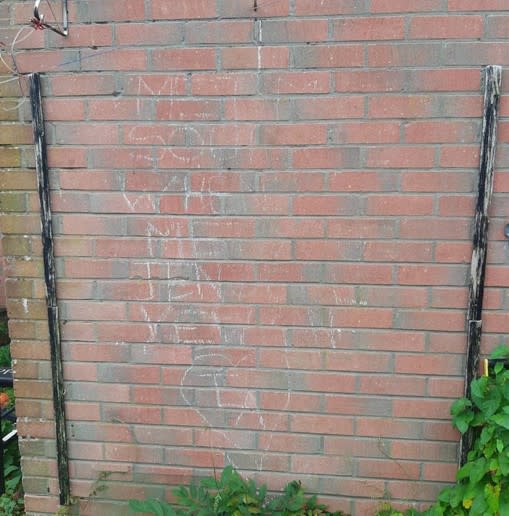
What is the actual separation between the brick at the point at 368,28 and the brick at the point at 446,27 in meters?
0.05

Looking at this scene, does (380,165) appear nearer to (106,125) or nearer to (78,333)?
(106,125)

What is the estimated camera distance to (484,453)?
1.99 meters

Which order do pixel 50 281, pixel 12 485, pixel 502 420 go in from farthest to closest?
pixel 12 485 → pixel 50 281 → pixel 502 420

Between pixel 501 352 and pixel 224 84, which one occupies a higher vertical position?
pixel 224 84

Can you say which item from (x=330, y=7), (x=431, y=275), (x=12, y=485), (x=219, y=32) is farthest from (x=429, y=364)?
(x=12, y=485)

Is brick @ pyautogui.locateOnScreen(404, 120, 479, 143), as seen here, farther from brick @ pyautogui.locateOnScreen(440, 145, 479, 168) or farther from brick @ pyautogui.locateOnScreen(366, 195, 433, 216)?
brick @ pyautogui.locateOnScreen(366, 195, 433, 216)

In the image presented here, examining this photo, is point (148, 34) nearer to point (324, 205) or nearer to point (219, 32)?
point (219, 32)

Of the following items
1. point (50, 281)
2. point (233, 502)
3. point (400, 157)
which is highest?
point (400, 157)

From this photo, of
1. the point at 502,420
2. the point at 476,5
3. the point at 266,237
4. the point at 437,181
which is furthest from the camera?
the point at 266,237

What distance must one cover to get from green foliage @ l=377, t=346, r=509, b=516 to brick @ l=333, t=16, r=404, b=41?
126 centimetres

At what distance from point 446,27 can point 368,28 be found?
282 mm

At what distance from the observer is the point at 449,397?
221 centimetres

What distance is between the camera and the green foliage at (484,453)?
1.92 metres

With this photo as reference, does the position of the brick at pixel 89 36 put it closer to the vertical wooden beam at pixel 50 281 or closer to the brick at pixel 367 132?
the vertical wooden beam at pixel 50 281
